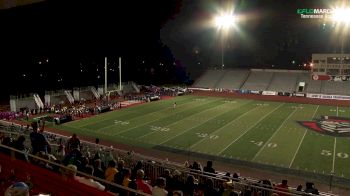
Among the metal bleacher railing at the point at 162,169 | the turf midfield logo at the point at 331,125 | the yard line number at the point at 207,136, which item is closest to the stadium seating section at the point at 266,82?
the turf midfield logo at the point at 331,125

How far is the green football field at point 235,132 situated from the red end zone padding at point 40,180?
12.8m

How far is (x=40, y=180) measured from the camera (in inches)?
231

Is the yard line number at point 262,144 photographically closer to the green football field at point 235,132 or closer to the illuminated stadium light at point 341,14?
the green football field at point 235,132

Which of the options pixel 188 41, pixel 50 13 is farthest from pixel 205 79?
pixel 50 13

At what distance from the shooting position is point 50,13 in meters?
47.5

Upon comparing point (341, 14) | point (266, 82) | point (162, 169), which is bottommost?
point (162, 169)

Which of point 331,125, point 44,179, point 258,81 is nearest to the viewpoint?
point 44,179

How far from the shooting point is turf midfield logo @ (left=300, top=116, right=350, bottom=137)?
2339 centimetres

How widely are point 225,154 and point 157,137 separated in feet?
17.3

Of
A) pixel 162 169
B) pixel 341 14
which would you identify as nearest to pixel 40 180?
pixel 162 169

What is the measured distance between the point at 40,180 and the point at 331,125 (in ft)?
78.4

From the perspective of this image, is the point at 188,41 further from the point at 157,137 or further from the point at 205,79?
the point at 157,137

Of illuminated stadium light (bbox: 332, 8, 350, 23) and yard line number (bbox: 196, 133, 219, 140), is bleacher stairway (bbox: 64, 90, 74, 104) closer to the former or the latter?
yard line number (bbox: 196, 133, 219, 140)

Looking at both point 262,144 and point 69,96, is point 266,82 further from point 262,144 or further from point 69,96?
point 262,144
